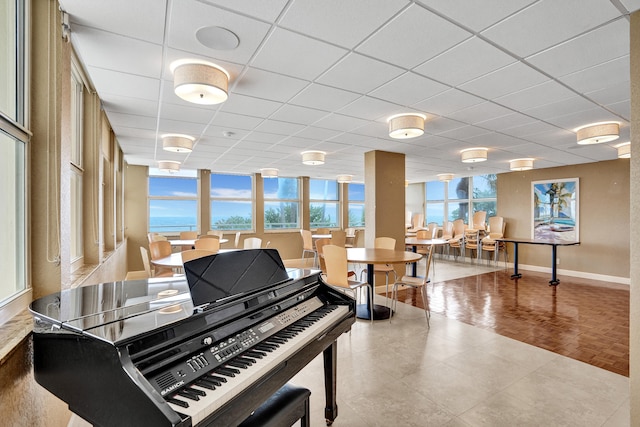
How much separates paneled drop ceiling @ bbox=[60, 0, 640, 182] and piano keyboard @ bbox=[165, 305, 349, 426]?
73.1 inches

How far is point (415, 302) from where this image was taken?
197 inches

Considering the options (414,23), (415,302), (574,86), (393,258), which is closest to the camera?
(414,23)

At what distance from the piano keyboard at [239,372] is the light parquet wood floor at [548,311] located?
3.12 meters

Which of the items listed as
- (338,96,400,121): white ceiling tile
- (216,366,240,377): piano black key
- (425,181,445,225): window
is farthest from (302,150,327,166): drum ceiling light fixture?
(425,181,445,225): window

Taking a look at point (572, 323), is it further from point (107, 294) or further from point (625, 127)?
point (107, 294)

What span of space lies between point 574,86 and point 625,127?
2159mm

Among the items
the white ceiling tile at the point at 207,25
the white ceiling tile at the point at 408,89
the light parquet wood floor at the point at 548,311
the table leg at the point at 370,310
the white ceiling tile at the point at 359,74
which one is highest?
the white ceiling tile at the point at 207,25

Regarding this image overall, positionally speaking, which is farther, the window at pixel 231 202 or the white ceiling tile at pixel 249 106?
the window at pixel 231 202

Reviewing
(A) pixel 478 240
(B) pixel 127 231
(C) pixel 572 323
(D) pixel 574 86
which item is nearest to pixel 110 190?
(B) pixel 127 231

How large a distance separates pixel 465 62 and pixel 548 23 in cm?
58

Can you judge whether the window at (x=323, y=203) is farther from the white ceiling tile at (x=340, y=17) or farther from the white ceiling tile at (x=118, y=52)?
the white ceiling tile at (x=340, y=17)

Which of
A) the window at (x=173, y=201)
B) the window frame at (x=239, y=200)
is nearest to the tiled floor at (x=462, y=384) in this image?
the window frame at (x=239, y=200)

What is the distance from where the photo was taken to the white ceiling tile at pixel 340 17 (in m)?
1.81

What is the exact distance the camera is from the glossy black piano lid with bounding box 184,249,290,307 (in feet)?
4.81
